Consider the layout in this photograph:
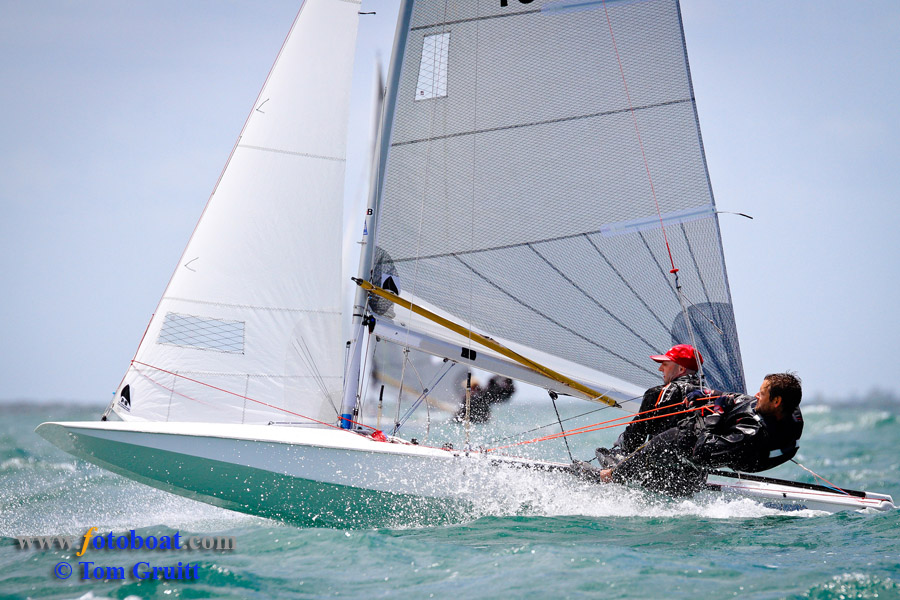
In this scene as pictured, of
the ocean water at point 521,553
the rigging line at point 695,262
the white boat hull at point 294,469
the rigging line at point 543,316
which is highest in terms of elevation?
the rigging line at point 695,262

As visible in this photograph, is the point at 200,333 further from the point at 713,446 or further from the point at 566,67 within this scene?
the point at 713,446

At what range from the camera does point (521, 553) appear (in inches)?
156

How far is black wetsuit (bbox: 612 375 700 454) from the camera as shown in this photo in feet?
16.1

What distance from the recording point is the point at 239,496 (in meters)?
4.58

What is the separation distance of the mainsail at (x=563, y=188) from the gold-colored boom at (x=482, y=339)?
87mm

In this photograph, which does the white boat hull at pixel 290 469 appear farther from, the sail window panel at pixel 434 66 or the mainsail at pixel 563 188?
the sail window panel at pixel 434 66

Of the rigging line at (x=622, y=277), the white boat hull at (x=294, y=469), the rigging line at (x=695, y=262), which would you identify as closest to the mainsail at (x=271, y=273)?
the white boat hull at (x=294, y=469)

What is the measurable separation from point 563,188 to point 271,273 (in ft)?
7.34

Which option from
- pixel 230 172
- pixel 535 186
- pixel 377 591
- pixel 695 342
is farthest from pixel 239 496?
pixel 695 342

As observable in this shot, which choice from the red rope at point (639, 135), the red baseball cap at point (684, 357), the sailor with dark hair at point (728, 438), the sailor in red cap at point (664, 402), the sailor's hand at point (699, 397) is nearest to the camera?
the sailor with dark hair at point (728, 438)

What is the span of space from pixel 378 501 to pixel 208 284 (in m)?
1.98

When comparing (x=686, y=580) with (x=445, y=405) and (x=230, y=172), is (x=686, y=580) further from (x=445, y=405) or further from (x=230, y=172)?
(x=445, y=405)

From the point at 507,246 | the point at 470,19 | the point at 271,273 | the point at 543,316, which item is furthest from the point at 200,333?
the point at 470,19

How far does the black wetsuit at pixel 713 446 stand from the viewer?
182 inches
